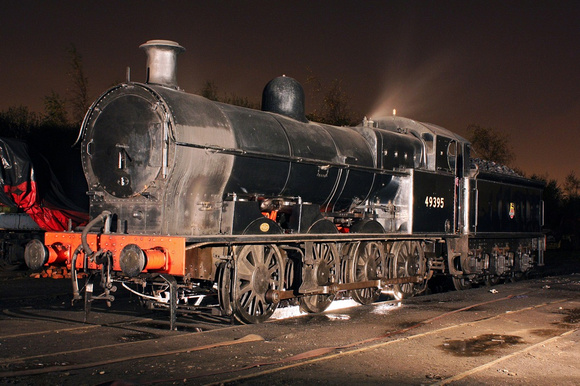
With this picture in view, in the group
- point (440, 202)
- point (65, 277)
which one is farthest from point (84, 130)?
point (65, 277)

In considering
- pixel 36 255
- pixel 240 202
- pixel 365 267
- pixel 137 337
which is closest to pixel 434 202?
pixel 365 267

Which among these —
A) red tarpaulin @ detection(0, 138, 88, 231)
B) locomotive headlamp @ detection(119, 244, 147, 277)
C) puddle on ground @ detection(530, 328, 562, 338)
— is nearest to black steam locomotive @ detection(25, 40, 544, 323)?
locomotive headlamp @ detection(119, 244, 147, 277)

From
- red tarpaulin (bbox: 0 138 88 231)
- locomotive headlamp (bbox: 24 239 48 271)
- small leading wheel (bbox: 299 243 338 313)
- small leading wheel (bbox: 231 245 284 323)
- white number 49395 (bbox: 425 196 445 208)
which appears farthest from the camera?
red tarpaulin (bbox: 0 138 88 231)

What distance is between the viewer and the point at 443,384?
5.96 meters

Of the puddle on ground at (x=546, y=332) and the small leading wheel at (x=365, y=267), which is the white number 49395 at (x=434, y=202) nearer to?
the small leading wheel at (x=365, y=267)

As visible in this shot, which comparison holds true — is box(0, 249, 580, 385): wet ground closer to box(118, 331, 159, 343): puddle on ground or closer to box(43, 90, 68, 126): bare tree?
box(118, 331, 159, 343): puddle on ground

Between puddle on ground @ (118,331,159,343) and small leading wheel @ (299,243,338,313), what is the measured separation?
2788 mm

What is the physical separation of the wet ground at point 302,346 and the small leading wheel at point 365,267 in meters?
0.56

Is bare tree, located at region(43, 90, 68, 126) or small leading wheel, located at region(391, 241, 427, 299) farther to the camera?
bare tree, located at region(43, 90, 68, 126)

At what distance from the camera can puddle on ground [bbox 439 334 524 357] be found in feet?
24.6

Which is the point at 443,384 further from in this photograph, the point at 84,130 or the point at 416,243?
the point at 416,243

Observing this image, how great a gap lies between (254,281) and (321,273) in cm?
148

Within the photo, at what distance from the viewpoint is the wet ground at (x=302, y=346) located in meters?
6.20

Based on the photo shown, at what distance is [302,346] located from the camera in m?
7.69
